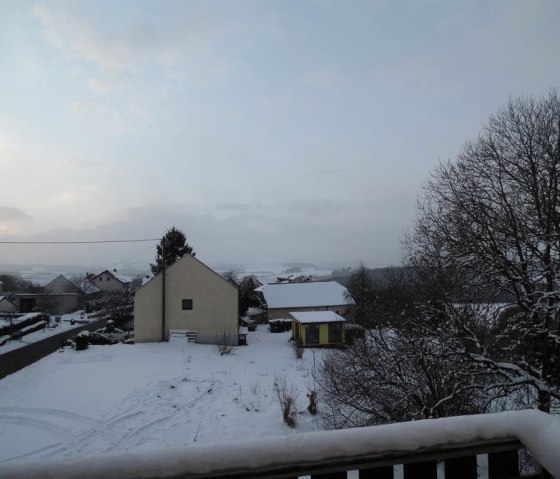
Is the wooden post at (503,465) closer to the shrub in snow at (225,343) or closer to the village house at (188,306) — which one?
the shrub in snow at (225,343)

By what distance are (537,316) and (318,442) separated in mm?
10911

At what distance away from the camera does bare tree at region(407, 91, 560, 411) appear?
1008 centimetres

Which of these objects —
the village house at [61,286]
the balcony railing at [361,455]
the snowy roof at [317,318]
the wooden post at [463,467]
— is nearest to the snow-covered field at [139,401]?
the snowy roof at [317,318]

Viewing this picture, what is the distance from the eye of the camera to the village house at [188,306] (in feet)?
103

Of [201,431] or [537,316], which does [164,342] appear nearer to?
[201,431]

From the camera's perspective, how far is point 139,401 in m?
16.2

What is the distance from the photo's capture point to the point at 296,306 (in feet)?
155

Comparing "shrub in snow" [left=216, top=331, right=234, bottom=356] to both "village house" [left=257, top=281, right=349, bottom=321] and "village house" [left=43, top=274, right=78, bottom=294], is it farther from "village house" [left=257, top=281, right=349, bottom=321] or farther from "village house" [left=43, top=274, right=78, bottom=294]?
"village house" [left=43, top=274, right=78, bottom=294]

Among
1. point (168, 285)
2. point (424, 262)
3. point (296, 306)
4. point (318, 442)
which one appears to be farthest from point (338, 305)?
point (318, 442)

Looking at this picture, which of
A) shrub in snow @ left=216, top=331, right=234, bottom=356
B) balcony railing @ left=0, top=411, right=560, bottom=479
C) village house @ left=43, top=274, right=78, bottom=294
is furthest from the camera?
village house @ left=43, top=274, right=78, bottom=294

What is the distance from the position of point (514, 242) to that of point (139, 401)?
15114mm

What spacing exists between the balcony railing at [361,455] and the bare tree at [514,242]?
30.8ft

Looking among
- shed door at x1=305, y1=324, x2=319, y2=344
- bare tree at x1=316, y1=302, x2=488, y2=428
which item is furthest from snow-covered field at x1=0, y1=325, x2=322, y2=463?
shed door at x1=305, y1=324, x2=319, y2=344

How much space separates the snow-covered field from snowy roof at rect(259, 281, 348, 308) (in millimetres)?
20794
